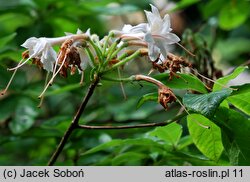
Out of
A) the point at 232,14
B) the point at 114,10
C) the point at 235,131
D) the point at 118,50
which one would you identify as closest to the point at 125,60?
the point at 118,50

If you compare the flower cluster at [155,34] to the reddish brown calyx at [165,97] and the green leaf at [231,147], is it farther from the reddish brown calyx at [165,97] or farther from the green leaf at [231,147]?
the green leaf at [231,147]

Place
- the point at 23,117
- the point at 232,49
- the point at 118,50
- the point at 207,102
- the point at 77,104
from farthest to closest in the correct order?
the point at 232,49, the point at 77,104, the point at 23,117, the point at 118,50, the point at 207,102

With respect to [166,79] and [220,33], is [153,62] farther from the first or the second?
[220,33]

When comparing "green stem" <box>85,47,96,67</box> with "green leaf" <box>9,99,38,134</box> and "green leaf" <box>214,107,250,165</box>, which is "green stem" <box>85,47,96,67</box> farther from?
"green leaf" <box>9,99,38,134</box>

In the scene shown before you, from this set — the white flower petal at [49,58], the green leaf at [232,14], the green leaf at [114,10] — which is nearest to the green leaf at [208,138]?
the white flower petal at [49,58]

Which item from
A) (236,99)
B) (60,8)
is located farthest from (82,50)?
(60,8)

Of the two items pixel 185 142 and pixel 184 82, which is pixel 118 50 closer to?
pixel 184 82

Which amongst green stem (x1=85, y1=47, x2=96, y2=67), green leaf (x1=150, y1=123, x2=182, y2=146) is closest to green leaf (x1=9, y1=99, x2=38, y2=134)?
green leaf (x1=150, y1=123, x2=182, y2=146)
